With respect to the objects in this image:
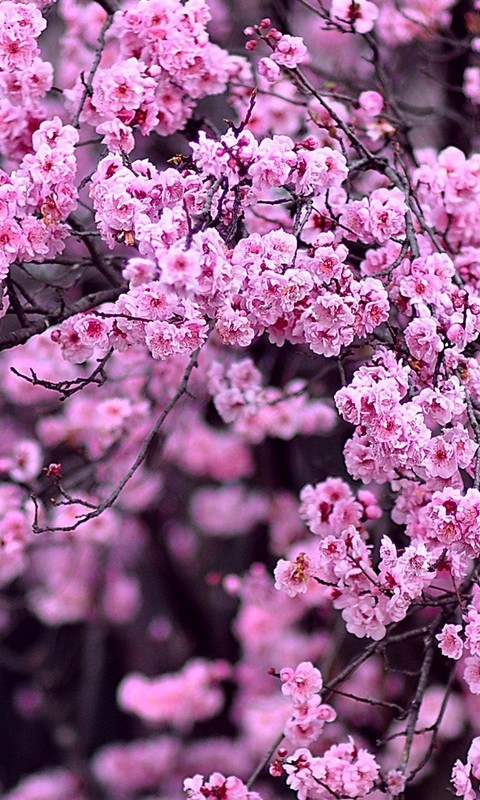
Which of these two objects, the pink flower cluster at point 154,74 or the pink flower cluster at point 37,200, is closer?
the pink flower cluster at point 37,200

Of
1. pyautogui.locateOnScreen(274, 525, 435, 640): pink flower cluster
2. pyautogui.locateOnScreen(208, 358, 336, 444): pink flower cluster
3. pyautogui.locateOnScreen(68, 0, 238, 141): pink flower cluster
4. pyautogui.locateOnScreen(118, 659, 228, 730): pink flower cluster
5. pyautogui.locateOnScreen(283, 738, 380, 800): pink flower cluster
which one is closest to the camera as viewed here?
pyautogui.locateOnScreen(274, 525, 435, 640): pink flower cluster

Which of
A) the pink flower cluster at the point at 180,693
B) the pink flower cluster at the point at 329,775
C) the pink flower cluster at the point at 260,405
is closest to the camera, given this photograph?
the pink flower cluster at the point at 329,775

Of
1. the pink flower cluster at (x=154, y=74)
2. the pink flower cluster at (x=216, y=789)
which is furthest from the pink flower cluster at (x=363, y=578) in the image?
the pink flower cluster at (x=154, y=74)

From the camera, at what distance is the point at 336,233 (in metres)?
Result: 2.15

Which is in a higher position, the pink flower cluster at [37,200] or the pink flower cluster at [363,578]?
the pink flower cluster at [37,200]

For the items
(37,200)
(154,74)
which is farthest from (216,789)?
(154,74)

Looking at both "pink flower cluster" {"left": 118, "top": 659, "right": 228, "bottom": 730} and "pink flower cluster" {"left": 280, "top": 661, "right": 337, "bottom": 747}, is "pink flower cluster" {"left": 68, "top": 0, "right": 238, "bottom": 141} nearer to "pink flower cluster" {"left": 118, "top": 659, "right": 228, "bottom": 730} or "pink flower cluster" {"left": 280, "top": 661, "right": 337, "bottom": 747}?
"pink flower cluster" {"left": 280, "top": 661, "right": 337, "bottom": 747}

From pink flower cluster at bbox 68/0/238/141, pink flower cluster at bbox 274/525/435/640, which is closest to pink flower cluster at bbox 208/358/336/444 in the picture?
pink flower cluster at bbox 274/525/435/640

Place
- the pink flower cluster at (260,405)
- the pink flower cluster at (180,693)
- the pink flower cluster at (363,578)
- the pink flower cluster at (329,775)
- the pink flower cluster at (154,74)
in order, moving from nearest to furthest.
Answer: the pink flower cluster at (363,578) → the pink flower cluster at (329,775) → the pink flower cluster at (154,74) → the pink flower cluster at (260,405) → the pink flower cluster at (180,693)

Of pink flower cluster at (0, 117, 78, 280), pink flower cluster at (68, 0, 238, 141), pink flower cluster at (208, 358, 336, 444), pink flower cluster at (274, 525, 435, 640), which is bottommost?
pink flower cluster at (208, 358, 336, 444)

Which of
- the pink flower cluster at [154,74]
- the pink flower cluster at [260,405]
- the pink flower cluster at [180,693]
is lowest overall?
the pink flower cluster at [180,693]

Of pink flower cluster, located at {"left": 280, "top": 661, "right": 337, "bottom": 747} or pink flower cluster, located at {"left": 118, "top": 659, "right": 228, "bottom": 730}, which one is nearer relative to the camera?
pink flower cluster, located at {"left": 280, "top": 661, "right": 337, "bottom": 747}

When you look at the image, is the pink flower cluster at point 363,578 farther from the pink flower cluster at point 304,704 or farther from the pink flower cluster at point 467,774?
the pink flower cluster at point 467,774

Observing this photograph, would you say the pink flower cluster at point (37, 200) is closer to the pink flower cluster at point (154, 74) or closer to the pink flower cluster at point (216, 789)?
the pink flower cluster at point (154, 74)
